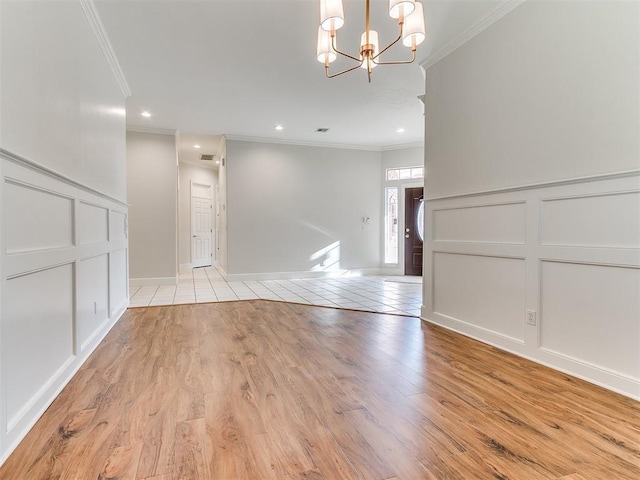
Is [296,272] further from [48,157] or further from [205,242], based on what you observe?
[48,157]

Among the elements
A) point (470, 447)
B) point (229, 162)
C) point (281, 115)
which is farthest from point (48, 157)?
point (229, 162)

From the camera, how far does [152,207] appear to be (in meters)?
5.68

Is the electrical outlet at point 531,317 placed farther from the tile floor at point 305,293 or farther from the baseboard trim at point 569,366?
the tile floor at point 305,293

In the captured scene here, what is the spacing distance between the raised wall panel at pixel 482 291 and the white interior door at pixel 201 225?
6.82 m

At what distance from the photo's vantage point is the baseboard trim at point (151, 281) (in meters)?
5.59

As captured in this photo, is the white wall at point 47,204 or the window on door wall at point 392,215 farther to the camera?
the window on door wall at point 392,215

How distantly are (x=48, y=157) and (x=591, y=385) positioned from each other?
10.8ft

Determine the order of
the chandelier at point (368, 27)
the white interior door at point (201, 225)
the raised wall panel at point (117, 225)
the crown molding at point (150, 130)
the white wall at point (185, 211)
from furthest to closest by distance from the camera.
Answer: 1. the white interior door at point (201, 225)
2. the white wall at point (185, 211)
3. the crown molding at point (150, 130)
4. the raised wall panel at point (117, 225)
5. the chandelier at point (368, 27)

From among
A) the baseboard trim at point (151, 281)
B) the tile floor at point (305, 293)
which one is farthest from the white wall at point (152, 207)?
the tile floor at point (305, 293)

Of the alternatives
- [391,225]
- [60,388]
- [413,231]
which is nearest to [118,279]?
[60,388]

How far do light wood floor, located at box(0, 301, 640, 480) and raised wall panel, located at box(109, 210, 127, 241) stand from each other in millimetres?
1072

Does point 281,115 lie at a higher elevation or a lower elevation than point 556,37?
higher

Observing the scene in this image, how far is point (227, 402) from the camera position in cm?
177

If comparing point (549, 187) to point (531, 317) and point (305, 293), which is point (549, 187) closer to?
point (531, 317)
